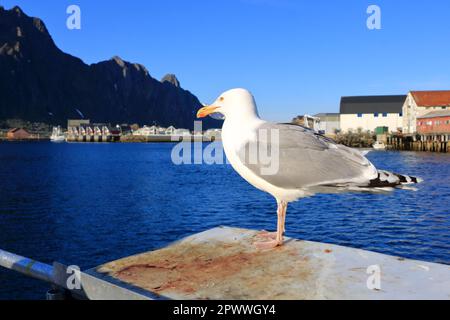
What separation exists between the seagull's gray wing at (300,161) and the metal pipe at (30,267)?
2.32 meters

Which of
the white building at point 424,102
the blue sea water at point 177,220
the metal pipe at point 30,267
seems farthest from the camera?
the white building at point 424,102

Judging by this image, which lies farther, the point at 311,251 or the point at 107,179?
the point at 107,179

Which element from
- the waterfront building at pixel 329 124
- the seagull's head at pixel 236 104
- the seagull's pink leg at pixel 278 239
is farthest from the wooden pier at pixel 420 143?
the seagull's head at pixel 236 104

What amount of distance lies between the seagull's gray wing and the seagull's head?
1.02 ft

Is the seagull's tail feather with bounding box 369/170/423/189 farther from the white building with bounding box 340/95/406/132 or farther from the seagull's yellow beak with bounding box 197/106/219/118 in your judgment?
the white building with bounding box 340/95/406/132

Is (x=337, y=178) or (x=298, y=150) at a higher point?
(x=298, y=150)

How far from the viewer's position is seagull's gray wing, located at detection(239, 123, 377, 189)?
4.42 m

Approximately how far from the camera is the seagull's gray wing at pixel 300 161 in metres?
4.42

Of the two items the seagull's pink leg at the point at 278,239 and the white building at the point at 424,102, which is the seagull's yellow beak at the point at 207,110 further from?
the white building at the point at 424,102

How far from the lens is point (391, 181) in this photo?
4.08 meters

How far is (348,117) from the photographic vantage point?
336 feet
